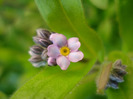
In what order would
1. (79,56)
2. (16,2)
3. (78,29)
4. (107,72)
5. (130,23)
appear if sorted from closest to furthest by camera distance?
1. (107,72)
2. (79,56)
3. (78,29)
4. (130,23)
5. (16,2)

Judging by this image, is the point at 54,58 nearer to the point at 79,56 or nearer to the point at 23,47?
the point at 79,56

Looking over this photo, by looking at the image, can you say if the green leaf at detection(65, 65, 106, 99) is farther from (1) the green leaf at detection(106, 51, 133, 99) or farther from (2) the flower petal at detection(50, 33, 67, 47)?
(2) the flower petal at detection(50, 33, 67, 47)

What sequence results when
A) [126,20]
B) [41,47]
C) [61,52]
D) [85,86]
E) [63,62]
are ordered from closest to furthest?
[63,62] < [61,52] < [41,47] < [85,86] < [126,20]

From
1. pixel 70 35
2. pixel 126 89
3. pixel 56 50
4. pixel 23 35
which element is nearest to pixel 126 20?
pixel 70 35

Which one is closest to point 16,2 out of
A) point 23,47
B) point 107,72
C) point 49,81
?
point 23,47

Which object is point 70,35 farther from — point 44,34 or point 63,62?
point 63,62

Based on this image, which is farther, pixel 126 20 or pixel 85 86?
pixel 126 20

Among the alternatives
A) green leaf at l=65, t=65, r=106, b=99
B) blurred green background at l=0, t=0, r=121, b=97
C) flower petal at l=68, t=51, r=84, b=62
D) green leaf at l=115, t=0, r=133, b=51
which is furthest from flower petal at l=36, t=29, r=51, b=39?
blurred green background at l=0, t=0, r=121, b=97
